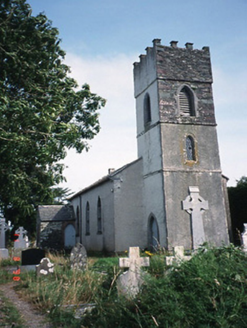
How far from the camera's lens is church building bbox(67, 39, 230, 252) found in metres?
19.1

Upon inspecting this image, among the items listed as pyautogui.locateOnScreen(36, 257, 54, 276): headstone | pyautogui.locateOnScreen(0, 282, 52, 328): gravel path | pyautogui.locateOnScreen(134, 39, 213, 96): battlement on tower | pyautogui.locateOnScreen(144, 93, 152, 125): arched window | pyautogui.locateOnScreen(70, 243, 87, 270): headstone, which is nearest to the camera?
pyautogui.locateOnScreen(0, 282, 52, 328): gravel path

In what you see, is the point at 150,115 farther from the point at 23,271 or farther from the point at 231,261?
the point at 231,261

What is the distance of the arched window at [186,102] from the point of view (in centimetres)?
2091

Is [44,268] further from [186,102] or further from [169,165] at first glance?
[186,102]

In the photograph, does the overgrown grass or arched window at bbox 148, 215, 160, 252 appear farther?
arched window at bbox 148, 215, 160, 252

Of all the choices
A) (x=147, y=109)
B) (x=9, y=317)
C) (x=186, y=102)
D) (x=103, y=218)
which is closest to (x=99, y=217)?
(x=103, y=218)

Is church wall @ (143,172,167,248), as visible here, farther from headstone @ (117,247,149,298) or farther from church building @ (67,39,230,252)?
headstone @ (117,247,149,298)

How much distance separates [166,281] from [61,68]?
12.3 meters

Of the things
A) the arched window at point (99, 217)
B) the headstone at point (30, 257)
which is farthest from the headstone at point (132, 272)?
the arched window at point (99, 217)

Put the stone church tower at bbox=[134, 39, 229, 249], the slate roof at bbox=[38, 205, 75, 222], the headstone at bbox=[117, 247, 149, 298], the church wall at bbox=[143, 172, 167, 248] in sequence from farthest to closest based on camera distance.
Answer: the slate roof at bbox=[38, 205, 75, 222], the stone church tower at bbox=[134, 39, 229, 249], the church wall at bbox=[143, 172, 167, 248], the headstone at bbox=[117, 247, 149, 298]

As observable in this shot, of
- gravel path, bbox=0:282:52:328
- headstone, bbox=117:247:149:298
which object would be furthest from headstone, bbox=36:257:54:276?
headstone, bbox=117:247:149:298

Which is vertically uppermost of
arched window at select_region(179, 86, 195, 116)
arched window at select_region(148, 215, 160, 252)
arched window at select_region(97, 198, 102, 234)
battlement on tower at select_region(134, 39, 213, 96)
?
battlement on tower at select_region(134, 39, 213, 96)

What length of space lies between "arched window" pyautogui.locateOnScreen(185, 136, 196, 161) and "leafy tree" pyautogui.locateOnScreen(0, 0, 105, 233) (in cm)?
758

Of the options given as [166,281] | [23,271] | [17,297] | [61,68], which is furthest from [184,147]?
[166,281]
